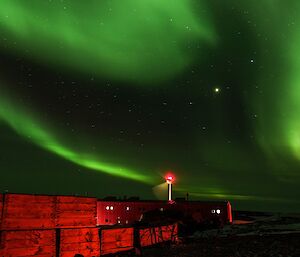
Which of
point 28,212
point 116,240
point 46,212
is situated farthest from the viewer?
point 116,240

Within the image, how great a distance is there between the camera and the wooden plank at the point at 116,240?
19797 millimetres

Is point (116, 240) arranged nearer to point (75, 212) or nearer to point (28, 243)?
point (75, 212)

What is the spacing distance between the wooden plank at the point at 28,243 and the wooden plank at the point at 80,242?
651mm

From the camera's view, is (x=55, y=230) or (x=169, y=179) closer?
(x=55, y=230)

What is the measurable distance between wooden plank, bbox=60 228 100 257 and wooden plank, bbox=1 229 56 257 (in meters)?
0.65

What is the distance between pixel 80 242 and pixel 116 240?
13.4ft

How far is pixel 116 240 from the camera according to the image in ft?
68.8

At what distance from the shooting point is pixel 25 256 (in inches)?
581

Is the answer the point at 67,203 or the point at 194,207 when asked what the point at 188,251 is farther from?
the point at 194,207

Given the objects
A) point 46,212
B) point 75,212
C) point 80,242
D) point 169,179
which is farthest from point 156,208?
point 46,212

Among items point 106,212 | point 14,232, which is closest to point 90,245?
point 14,232

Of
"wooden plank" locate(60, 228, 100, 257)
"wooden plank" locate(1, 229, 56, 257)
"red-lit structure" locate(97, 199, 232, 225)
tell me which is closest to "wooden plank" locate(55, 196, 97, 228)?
"wooden plank" locate(60, 228, 100, 257)

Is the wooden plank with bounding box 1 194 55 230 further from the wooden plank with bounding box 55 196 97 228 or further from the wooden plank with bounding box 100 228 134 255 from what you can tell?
the wooden plank with bounding box 100 228 134 255

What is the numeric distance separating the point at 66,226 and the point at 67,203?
3.26 ft
